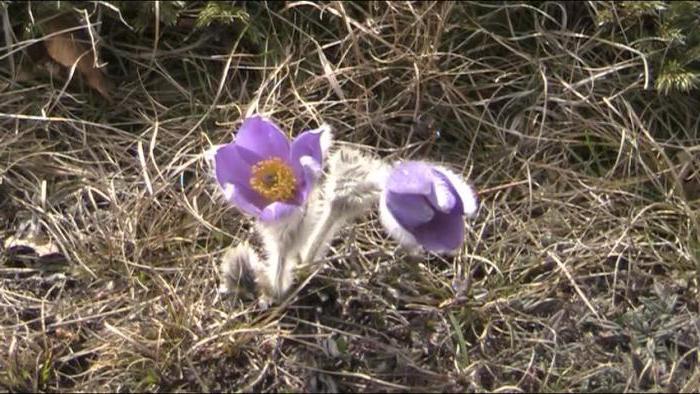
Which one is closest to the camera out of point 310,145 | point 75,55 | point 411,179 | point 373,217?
point 411,179

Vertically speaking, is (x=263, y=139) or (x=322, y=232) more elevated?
(x=263, y=139)

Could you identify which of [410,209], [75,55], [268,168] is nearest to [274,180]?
[268,168]

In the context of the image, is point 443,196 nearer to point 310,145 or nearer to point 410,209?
point 410,209


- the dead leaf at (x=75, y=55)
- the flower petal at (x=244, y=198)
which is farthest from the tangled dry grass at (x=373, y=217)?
the flower petal at (x=244, y=198)

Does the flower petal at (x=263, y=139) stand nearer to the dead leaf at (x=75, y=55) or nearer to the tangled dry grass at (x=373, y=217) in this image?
the tangled dry grass at (x=373, y=217)

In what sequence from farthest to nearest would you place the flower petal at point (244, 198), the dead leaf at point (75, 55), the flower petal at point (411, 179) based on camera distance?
the dead leaf at point (75, 55) < the flower petal at point (244, 198) < the flower petal at point (411, 179)

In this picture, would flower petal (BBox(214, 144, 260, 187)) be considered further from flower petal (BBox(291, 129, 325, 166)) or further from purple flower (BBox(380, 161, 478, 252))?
purple flower (BBox(380, 161, 478, 252))
